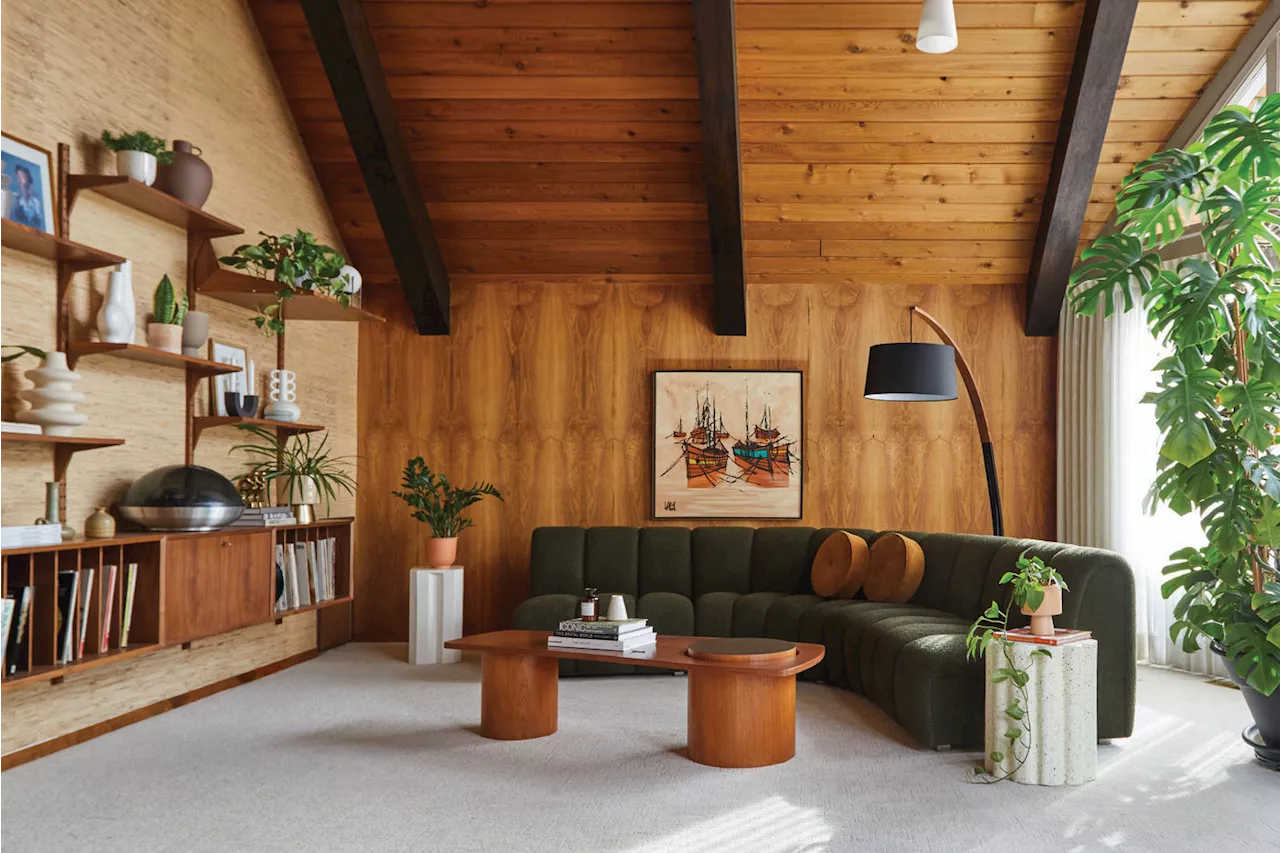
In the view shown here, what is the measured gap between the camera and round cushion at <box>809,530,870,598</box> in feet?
19.1

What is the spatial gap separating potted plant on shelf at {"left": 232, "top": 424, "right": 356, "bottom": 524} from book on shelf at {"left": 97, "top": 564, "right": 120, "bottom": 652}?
1425mm

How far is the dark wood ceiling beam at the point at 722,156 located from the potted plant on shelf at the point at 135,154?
2456mm

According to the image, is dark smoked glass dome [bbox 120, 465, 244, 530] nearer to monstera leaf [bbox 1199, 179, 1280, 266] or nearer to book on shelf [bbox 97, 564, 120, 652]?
book on shelf [bbox 97, 564, 120, 652]

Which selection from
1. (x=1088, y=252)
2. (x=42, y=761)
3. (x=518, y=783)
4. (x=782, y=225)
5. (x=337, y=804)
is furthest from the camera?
(x=782, y=225)

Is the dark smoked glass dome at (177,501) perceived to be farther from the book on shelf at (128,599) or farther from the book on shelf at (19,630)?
the book on shelf at (19,630)

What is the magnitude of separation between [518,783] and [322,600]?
248cm

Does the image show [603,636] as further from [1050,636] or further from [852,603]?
[852,603]

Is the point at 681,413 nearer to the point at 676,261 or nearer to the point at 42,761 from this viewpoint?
the point at 676,261

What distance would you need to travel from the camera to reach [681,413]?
6887mm

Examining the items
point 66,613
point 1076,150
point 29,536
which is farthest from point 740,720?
point 1076,150

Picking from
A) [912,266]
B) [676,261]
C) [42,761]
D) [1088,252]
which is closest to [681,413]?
[676,261]

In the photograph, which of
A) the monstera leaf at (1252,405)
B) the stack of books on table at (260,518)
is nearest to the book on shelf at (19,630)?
the stack of books on table at (260,518)

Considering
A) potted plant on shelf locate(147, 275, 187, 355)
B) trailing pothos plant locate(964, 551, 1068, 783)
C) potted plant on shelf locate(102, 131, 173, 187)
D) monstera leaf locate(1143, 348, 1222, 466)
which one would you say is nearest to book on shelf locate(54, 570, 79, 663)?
potted plant on shelf locate(147, 275, 187, 355)

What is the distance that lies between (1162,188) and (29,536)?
4289 mm
